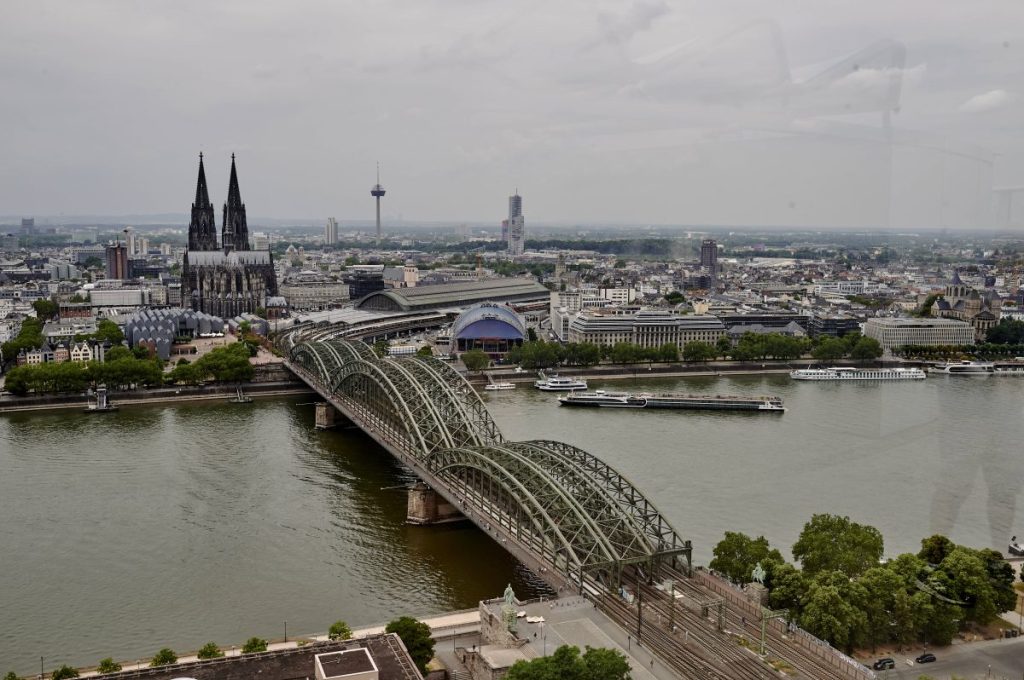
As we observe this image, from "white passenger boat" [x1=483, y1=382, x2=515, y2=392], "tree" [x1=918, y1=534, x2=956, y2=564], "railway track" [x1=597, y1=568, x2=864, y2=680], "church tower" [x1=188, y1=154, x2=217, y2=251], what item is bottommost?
"white passenger boat" [x1=483, y1=382, x2=515, y2=392]

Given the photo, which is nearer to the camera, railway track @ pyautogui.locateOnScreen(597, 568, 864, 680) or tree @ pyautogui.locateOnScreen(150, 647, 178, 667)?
railway track @ pyautogui.locateOnScreen(597, 568, 864, 680)

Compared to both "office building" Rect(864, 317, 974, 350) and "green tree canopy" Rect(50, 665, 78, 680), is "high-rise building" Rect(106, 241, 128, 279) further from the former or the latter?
"green tree canopy" Rect(50, 665, 78, 680)

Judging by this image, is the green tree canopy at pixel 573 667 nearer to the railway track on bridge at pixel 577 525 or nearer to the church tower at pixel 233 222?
the railway track on bridge at pixel 577 525

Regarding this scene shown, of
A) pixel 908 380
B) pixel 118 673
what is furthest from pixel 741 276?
pixel 118 673

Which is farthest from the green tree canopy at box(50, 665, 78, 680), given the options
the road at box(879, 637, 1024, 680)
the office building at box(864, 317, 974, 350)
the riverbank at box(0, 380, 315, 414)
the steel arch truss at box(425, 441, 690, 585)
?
the office building at box(864, 317, 974, 350)

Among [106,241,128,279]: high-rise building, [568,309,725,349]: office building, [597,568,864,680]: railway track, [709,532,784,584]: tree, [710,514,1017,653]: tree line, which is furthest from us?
[106,241,128,279]: high-rise building

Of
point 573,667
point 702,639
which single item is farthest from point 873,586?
point 573,667

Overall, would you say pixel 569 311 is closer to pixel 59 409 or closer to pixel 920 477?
pixel 59 409
